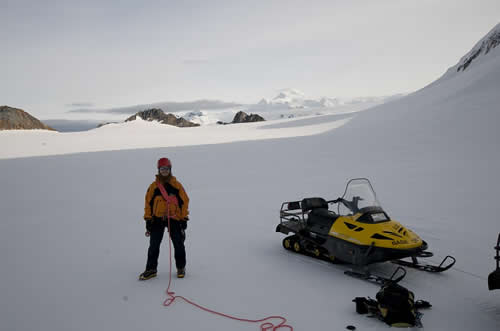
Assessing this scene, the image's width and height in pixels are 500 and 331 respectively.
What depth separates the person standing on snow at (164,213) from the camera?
4875mm

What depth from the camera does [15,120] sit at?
157m

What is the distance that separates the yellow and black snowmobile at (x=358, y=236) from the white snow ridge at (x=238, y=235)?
0.21 metres

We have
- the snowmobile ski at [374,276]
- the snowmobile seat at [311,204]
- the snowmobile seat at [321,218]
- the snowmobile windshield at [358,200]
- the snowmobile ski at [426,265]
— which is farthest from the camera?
the snowmobile seat at [311,204]

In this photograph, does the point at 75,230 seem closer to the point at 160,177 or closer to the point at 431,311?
the point at 160,177

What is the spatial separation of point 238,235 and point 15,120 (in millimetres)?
186358

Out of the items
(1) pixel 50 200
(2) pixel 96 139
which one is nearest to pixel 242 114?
(2) pixel 96 139

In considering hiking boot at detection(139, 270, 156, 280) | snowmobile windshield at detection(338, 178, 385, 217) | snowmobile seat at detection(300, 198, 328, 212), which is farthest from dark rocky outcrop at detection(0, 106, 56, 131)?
snowmobile windshield at detection(338, 178, 385, 217)

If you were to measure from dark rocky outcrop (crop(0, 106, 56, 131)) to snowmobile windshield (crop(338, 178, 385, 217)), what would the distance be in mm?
164359

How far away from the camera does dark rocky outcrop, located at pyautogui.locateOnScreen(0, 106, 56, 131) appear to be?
151062 mm

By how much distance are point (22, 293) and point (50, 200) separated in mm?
6561

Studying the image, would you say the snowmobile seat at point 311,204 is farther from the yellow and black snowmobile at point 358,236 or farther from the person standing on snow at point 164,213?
the person standing on snow at point 164,213

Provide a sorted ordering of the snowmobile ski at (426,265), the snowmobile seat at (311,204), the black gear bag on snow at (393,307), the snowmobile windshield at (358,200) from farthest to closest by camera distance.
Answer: the snowmobile seat at (311,204) → the snowmobile windshield at (358,200) → the snowmobile ski at (426,265) → the black gear bag on snow at (393,307)

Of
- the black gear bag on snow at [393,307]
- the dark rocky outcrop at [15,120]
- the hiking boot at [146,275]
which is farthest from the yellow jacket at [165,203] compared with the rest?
the dark rocky outcrop at [15,120]

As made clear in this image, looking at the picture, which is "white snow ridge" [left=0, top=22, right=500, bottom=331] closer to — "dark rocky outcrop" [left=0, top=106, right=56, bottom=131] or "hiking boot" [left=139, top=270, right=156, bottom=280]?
"hiking boot" [left=139, top=270, right=156, bottom=280]
